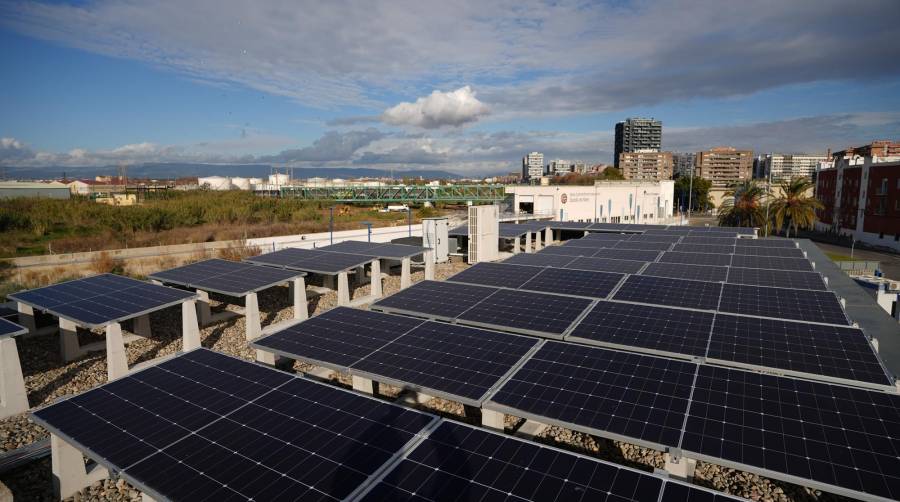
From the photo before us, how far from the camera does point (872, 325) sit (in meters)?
15.8

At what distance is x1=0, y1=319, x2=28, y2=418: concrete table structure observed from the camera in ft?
41.2

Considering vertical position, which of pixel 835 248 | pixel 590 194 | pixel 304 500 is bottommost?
pixel 835 248

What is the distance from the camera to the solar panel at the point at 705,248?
25844mm

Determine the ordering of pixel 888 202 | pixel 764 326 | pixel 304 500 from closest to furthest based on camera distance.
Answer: pixel 304 500, pixel 764 326, pixel 888 202

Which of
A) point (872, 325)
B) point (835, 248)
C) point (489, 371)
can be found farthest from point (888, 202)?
point (489, 371)

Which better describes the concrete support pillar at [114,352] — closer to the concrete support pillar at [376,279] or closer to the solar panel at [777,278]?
the concrete support pillar at [376,279]

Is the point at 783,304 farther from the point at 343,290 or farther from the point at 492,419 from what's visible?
the point at 343,290

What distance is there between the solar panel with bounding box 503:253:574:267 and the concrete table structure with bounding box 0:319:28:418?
1754 cm

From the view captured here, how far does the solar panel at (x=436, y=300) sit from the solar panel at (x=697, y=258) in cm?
1223

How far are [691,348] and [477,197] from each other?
6668 cm

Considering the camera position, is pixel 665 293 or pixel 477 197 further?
pixel 477 197

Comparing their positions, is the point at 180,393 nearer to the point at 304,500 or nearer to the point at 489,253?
the point at 304,500

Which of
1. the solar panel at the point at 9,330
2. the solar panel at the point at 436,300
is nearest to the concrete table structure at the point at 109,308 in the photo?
the solar panel at the point at 9,330

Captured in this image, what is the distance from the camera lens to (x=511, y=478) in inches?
246
